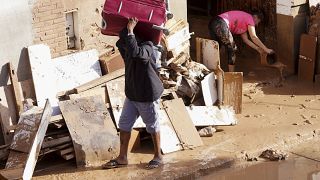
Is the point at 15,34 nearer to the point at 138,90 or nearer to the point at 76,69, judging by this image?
the point at 76,69

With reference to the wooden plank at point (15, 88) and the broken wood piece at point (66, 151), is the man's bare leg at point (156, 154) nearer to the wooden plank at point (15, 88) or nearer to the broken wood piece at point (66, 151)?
the broken wood piece at point (66, 151)

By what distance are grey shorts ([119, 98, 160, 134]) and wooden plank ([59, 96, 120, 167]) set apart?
380 millimetres

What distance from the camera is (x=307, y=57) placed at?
35.9 ft

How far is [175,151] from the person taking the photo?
823 centimetres

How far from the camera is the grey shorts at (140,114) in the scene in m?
7.47

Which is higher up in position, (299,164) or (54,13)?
Result: (54,13)

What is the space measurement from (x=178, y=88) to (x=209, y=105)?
20.7 inches

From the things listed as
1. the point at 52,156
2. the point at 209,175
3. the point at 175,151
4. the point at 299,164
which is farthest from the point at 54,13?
the point at 299,164

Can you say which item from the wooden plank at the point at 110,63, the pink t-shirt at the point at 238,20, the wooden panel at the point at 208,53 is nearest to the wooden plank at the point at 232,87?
the wooden panel at the point at 208,53

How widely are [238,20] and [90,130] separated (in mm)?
3788

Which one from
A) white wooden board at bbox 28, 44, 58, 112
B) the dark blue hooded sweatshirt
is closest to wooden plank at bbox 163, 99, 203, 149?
the dark blue hooded sweatshirt

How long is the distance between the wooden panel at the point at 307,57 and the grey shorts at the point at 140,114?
4237 millimetres

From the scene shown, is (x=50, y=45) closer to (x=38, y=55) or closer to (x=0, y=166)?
(x=38, y=55)

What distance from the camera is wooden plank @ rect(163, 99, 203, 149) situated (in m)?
8.35
